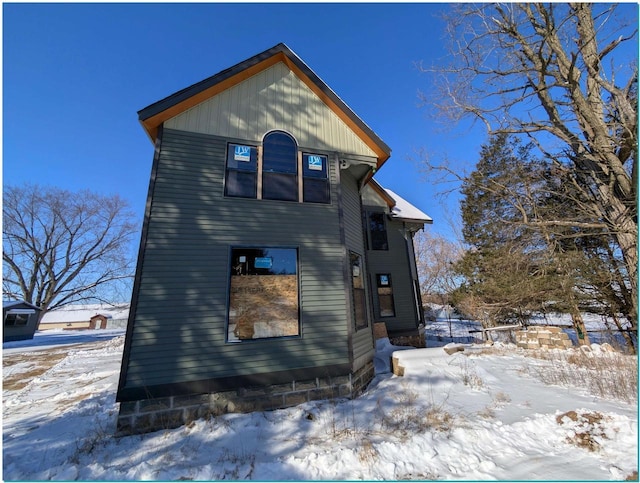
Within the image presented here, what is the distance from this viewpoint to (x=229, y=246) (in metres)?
6.00

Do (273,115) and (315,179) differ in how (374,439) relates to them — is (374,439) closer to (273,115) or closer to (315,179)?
(315,179)

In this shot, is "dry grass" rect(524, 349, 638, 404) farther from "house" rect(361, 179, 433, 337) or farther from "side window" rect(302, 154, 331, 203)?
"side window" rect(302, 154, 331, 203)

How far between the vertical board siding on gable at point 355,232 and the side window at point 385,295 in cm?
440

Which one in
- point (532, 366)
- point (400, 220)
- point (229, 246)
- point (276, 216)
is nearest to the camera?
point (229, 246)

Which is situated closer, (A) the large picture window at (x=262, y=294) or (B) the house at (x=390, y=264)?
(A) the large picture window at (x=262, y=294)

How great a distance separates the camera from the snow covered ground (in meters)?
3.35

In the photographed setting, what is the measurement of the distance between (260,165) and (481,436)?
21.7ft

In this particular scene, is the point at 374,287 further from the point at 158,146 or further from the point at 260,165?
the point at 158,146

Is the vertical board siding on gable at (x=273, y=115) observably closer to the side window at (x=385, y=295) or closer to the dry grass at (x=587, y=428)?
the side window at (x=385, y=295)

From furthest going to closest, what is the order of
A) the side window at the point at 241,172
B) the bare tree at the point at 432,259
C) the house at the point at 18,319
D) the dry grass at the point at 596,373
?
the bare tree at the point at 432,259 → the house at the point at 18,319 → the side window at the point at 241,172 → the dry grass at the point at 596,373

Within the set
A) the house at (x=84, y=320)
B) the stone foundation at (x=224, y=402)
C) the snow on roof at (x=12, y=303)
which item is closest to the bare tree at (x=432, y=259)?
the stone foundation at (x=224, y=402)

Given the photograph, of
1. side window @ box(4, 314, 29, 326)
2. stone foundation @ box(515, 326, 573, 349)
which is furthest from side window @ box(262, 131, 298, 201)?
side window @ box(4, 314, 29, 326)

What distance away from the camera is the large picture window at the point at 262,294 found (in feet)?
19.0

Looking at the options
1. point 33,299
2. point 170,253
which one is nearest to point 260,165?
point 170,253
